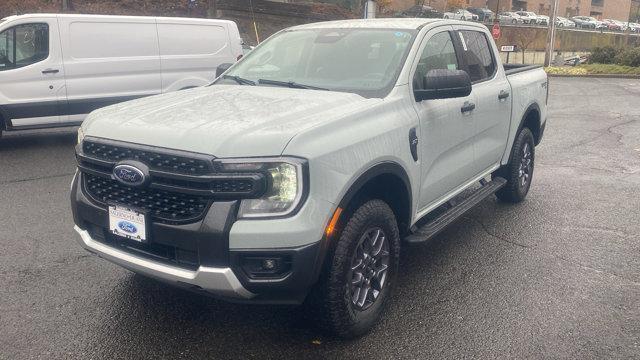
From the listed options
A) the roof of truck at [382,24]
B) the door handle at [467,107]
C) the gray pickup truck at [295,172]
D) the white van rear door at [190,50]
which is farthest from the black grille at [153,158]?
the white van rear door at [190,50]

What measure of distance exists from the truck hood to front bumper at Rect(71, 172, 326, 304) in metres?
0.33

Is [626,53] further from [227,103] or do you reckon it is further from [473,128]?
[227,103]

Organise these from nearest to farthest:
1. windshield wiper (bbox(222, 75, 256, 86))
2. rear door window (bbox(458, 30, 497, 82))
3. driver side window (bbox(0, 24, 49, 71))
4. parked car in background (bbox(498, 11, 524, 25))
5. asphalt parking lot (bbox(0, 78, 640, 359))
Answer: asphalt parking lot (bbox(0, 78, 640, 359)), windshield wiper (bbox(222, 75, 256, 86)), rear door window (bbox(458, 30, 497, 82)), driver side window (bbox(0, 24, 49, 71)), parked car in background (bbox(498, 11, 524, 25))

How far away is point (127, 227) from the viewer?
3.04 m

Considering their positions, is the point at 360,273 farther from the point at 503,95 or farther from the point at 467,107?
the point at 503,95

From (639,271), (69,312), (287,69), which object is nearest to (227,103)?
(287,69)

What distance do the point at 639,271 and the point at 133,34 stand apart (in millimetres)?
8121

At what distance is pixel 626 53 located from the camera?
87.9ft

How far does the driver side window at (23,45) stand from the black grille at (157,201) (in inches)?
254

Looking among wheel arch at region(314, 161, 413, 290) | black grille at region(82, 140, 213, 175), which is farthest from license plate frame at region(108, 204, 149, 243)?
wheel arch at region(314, 161, 413, 290)

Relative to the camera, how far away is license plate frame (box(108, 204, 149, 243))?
9.68 ft

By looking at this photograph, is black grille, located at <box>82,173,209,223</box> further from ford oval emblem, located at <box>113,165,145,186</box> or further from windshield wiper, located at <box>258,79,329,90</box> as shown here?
windshield wiper, located at <box>258,79,329,90</box>

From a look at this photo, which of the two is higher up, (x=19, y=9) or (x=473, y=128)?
(x=19, y=9)

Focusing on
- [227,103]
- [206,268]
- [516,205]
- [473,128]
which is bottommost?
[516,205]
